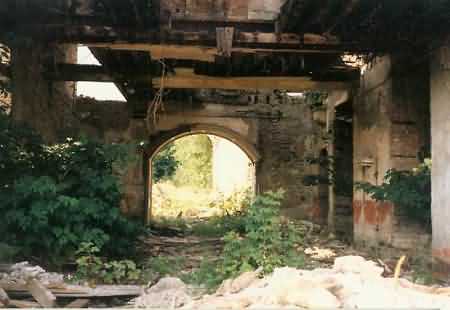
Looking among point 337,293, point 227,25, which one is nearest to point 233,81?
point 227,25

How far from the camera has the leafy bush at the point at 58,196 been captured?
6.64 m

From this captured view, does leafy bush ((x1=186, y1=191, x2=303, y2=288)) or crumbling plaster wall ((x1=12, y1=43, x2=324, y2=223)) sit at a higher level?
crumbling plaster wall ((x1=12, y1=43, x2=324, y2=223))

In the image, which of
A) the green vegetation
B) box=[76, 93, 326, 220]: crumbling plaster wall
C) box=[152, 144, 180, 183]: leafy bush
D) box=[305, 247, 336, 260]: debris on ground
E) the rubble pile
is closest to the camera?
the rubble pile

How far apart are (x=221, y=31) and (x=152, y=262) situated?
3.56 meters

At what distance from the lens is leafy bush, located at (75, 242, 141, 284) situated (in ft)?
21.5

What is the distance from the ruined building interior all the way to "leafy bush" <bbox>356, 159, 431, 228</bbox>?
0.50 m

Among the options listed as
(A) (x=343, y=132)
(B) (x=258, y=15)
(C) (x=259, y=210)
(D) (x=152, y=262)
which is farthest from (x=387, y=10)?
(A) (x=343, y=132)

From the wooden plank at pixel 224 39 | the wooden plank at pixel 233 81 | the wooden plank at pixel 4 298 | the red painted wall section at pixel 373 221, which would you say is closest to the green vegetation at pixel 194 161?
the wooden plank at pixel 233 81

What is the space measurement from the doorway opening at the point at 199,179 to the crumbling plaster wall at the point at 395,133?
272 inches

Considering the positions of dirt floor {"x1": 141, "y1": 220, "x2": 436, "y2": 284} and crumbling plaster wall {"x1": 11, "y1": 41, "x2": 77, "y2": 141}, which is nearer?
dirt floor {"x1": 141, "y1": 220, "x2": 436, "y2": 284}

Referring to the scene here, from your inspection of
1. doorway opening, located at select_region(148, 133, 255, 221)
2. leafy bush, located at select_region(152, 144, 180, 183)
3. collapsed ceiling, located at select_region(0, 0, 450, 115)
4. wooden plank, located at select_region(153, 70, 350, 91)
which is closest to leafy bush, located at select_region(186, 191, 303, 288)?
collapsed ceiling, located at select_region(0, 0, 450, 115)

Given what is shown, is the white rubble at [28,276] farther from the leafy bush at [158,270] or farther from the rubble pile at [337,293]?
the rubble pile at [337,293]

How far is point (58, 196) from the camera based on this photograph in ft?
22.3

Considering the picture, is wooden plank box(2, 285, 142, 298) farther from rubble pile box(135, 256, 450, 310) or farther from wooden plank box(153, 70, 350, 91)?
wooden plank box(153, 70, 350, 91)
